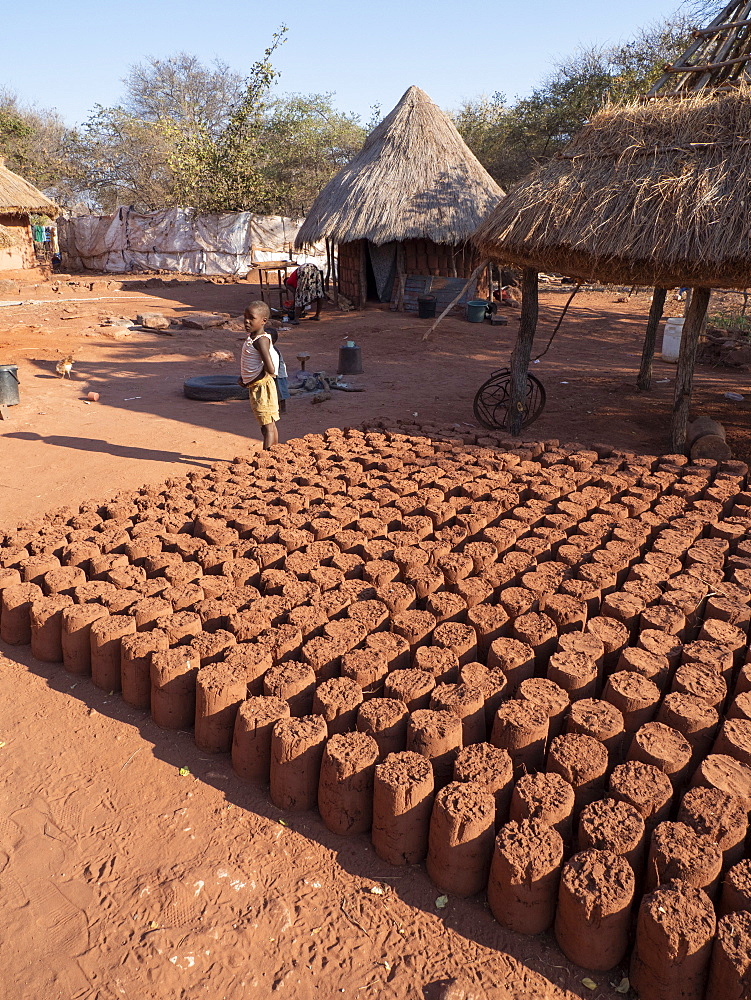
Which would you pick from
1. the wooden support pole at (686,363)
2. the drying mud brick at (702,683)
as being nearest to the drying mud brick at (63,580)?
the drying mud brick at (702,683)

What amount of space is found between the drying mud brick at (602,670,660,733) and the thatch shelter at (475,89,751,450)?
150 inches

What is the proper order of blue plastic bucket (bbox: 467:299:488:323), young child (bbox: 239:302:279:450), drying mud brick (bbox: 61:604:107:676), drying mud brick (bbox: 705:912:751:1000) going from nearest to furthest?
1. drying mud brick (bbox: 705:912:751:1000)
2. drying mud brick (bbox: 61:604:107:676)
3. young child (bbox: 239:302:279:450)
4. blue plastic bucket (bbox: 467:299:488:323)

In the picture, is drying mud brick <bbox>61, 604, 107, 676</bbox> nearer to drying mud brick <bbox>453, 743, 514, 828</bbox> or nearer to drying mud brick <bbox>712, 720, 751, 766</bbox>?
drying mud brick <bbox>453, 743, 514, 828</bbox>

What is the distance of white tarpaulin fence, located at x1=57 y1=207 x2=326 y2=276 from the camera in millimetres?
22156

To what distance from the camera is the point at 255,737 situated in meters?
2.46

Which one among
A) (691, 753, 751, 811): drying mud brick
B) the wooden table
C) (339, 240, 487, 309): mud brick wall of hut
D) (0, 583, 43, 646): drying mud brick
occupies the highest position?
(339, 240, 487, 309): mud brick wall of hut

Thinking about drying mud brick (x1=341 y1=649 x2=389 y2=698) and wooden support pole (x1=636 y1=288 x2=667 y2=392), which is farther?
wooden support pole (x1=636 y1=288 x2=667 y2=392)

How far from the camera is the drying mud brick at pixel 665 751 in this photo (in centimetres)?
226

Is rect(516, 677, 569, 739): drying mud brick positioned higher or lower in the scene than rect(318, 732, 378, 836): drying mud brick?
higher

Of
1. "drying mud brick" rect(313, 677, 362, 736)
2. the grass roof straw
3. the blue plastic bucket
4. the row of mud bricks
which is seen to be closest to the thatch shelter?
the grass roof straw

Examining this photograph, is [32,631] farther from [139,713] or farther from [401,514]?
[401,514]

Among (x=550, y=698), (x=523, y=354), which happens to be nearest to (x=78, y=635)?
(x=550, y=698)

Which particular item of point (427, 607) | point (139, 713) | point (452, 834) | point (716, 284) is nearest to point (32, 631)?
point (139, 713)

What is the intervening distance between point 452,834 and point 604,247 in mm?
4795
